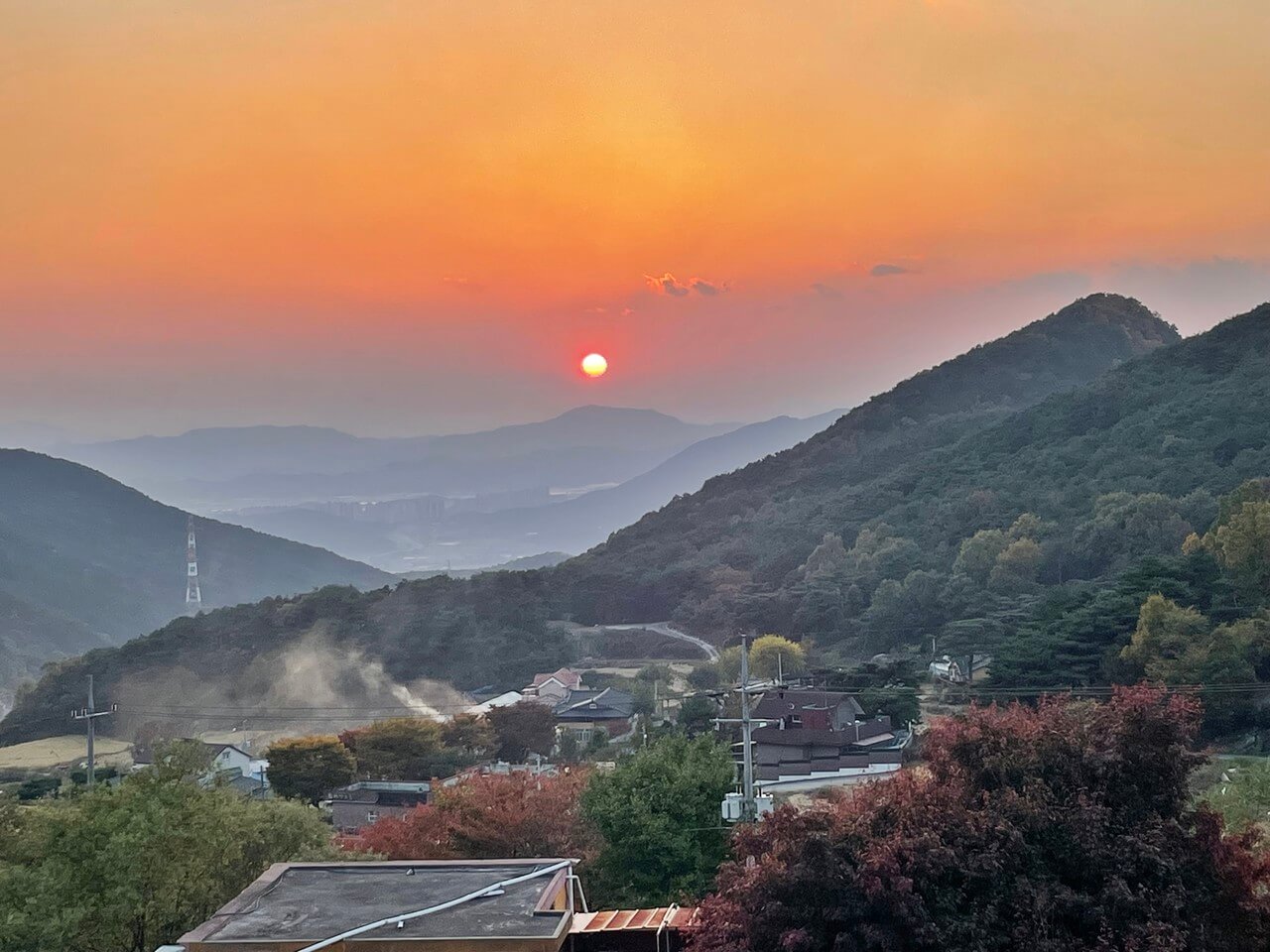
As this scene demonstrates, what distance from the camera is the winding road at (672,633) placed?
55.4 meters

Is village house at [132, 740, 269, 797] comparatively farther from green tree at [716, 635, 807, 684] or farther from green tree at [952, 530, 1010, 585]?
green tree at [952, 530, 1010, 585]

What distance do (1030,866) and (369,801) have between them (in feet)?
67.8

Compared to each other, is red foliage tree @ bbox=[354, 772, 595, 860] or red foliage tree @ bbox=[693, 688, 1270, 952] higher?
red foliage tree @ bbox=[693, 688, 1270, 952]

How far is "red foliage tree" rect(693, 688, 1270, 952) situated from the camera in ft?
23.1

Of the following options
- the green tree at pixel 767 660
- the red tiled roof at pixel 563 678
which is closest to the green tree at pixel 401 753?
the green tree at pixel 767 660

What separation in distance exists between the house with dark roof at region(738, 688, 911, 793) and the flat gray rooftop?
14130 millimetres

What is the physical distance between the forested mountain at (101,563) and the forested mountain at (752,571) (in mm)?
32396

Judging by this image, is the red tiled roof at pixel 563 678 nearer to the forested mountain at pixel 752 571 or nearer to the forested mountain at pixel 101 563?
the forested mountain at pixel 752 571

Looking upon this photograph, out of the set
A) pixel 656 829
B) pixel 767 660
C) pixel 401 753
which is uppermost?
pixel 656 829

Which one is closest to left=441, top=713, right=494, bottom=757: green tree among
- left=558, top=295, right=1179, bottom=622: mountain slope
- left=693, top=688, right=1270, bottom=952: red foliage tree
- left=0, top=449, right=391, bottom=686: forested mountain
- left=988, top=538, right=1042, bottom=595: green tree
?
left=558, top=295, right=1179, bottom=622: mountain slope

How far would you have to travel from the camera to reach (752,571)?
66625 mm

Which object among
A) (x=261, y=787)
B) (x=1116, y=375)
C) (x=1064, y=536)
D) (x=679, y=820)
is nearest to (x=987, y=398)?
(x=1116, y=375)

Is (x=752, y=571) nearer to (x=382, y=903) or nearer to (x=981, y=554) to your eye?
(x=981, y=554)

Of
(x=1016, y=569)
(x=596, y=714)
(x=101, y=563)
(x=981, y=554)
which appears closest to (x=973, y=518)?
(x=981, y=554)
